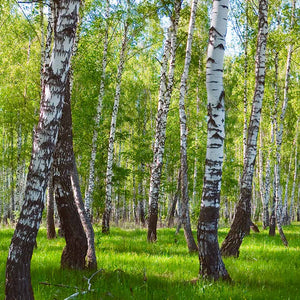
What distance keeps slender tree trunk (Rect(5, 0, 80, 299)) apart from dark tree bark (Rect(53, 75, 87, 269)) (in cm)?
240

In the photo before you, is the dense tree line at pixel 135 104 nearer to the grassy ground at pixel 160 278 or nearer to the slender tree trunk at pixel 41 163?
the slender tree trunk at pixel 41 163

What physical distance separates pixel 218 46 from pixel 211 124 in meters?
1.30

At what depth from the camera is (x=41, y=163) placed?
3.84 metres

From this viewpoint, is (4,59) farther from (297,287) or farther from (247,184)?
(297,287)

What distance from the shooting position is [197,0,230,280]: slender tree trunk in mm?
5793

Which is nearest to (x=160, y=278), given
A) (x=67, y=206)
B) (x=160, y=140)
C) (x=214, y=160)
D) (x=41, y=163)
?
(x=67, y=206)

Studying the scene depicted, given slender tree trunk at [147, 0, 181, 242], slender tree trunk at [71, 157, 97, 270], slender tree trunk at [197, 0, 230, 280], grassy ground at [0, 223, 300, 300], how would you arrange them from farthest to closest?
slender tree trunk at [147, 0, 181, 242]
slender tree trunk at [71, 157, 97, 270]
slender tree trunk at [197, 0, 230, 280]
grassy ground at [0, 223, 300, 300]

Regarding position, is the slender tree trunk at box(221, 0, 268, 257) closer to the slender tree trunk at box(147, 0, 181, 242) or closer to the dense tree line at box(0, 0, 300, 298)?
the dense tree line at box(0, 0, 300, 298)

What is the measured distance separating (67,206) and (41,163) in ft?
8.68

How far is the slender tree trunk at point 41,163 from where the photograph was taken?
3785 millimetres

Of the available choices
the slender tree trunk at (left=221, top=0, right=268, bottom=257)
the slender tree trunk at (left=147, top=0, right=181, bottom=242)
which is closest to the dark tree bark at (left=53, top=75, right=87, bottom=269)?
the slender tree trunk at (left=221, top=0, right=268, bottom=257)

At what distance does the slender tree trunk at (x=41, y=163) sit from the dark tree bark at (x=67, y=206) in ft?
7.87

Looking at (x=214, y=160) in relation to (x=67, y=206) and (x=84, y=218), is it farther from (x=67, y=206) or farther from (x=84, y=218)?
(x=67, y=206)

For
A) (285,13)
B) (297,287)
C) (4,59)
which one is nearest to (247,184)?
(297,287)
